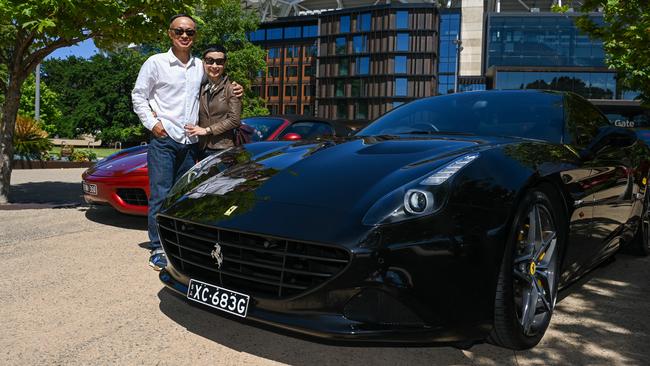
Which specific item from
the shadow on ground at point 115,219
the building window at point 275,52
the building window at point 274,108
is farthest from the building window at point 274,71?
the shadow on ground at point 115,219

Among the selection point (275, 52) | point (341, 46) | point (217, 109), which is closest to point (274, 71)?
point (275, 52)

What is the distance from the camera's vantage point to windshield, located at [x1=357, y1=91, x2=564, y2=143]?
10.5 ft

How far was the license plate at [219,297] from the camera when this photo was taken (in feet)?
6.93

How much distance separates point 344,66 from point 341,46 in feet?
8.15

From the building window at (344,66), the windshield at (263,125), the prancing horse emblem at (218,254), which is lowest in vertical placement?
the prancing horse emblem at (218,254)

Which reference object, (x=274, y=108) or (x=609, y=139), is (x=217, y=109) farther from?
(x=274, y=108)

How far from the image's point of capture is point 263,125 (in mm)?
6168

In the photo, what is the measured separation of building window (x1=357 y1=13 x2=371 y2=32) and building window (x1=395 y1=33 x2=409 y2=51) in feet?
13.4

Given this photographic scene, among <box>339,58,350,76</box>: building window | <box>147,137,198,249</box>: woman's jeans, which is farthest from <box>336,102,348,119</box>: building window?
<box>147,137,198,249</box>: woman's jeans

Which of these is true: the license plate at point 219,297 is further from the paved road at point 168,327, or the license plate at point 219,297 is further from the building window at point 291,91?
the building window at point 291,91

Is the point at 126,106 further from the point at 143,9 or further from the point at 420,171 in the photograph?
the point at 420,171

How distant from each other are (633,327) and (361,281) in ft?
6.51

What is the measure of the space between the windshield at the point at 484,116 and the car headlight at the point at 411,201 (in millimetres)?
1166

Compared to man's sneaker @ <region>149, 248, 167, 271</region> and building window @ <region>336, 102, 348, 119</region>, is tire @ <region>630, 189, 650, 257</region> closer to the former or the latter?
man's sneaker @ <region>149, 248, 167, 271</region>
